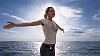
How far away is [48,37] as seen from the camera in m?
4.13

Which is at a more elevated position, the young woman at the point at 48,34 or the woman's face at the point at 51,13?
the woman's face at the point at 51,13


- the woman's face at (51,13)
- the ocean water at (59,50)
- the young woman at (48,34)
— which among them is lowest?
the ocean water at (59,50)

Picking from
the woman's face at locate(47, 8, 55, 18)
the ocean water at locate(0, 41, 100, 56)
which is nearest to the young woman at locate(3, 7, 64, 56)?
the woman's face at locate(47, 8, 55, 18)

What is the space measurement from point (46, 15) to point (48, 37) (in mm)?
471

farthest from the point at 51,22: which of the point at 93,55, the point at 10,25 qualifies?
Result: the point at 93,55

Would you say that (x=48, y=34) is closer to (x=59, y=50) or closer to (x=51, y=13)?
(x=51, y=13)

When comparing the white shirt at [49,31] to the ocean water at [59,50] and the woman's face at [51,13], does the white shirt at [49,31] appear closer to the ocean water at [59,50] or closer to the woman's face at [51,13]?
the woman's face at [51,13]

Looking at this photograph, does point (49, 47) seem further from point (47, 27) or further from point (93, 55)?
point (93, 55)

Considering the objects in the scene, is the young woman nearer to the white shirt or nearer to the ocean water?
the white shirt

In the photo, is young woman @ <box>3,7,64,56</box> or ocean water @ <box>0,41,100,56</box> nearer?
young woman @ <box>3,7,64,56</box>

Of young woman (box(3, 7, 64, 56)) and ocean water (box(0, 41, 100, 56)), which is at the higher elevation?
young woman (box(3, 7, 64, 56))

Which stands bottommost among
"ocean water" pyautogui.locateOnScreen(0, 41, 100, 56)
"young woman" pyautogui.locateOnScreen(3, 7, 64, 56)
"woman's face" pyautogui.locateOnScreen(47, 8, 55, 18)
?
"ocean water" pyautogui.locateOnScreen(0, 41, 100, 56)

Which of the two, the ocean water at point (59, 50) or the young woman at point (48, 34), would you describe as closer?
the young woman at point (48, 34)

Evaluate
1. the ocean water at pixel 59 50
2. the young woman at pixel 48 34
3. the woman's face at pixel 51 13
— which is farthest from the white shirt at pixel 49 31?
the ocean water at pixel 59 50
